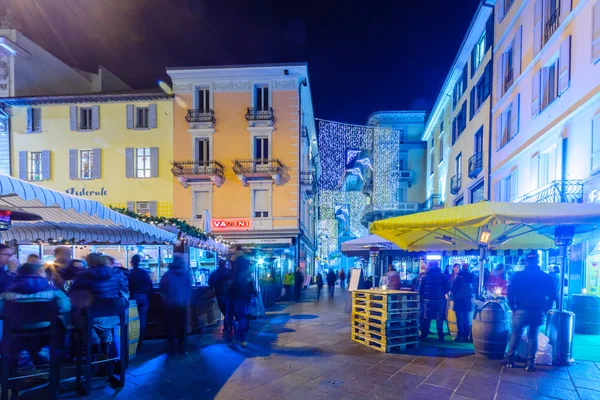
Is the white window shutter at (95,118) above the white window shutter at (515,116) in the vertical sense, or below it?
above

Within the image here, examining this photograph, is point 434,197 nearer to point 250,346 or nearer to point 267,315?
point 267,315

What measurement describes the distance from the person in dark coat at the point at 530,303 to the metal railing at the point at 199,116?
1985cm

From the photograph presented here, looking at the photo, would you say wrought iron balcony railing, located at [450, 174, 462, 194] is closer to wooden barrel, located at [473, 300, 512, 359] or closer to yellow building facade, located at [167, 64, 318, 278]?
yellow building facade, located at [167, 64, 318, 278]

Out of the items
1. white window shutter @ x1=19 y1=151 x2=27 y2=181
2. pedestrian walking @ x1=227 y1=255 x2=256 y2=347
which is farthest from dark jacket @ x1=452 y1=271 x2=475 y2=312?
white window shutter @ x1=19 y1=151 x2=27 y2=181

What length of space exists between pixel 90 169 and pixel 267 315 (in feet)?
56.8

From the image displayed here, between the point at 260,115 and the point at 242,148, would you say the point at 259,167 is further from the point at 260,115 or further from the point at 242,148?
the point at 260,115

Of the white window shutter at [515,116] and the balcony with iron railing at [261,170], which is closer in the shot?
A: the white window shutter at [515,116]

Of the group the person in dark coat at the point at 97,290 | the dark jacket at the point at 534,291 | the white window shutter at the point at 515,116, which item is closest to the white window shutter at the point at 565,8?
the white window shutter at the point at 515,116

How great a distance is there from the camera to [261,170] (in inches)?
875

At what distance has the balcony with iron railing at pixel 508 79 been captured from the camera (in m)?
14.6

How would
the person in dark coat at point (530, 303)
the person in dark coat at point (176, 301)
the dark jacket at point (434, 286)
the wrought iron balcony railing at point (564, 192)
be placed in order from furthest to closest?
the wrought iron balcony railing at point (564, 192), the dark jacket at point (434, 286), the person in dark coat at point (176, 301), the person in dark coat at point (530, 303)

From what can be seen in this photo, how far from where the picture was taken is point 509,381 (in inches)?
195

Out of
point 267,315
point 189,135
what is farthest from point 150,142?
point 267,315

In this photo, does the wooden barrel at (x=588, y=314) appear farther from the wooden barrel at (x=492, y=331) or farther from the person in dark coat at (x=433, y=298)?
the wooden barrel at (x=492, y=331)
